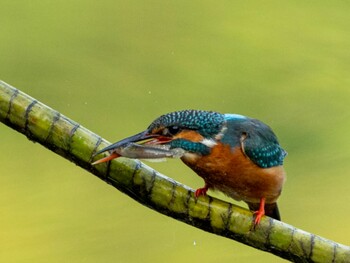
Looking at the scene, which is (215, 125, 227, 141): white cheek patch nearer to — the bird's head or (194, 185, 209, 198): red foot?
the bird's head

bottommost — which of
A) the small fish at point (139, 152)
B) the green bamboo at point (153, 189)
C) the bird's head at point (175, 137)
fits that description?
the green bamboo at point (153, 189)

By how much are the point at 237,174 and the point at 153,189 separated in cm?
20

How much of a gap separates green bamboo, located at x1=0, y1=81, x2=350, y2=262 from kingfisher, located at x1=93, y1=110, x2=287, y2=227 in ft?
0.10

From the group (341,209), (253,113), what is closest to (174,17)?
(253,113)

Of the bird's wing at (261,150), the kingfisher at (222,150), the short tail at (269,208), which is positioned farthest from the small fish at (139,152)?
the short tail at (269,208)

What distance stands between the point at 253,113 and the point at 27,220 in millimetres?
844

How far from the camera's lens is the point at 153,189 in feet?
4.97

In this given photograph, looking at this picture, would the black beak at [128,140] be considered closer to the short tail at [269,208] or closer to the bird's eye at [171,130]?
the bird's eye at [171,130]

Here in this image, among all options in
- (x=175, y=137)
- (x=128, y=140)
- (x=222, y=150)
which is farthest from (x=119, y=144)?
(x=222, y=150)

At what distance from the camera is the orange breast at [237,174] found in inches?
62.0

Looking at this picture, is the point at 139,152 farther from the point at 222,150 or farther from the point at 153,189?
the point at 222,150

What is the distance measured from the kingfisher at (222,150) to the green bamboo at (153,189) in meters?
0.03

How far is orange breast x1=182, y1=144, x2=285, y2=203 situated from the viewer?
5.17 ft

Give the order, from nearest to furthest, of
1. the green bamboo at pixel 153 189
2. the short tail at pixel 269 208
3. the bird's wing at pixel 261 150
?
1. the green bamboo at pixel 153 189
2. the bird's wing at pixel 261 150
3. the short tail at pixel 269 208
